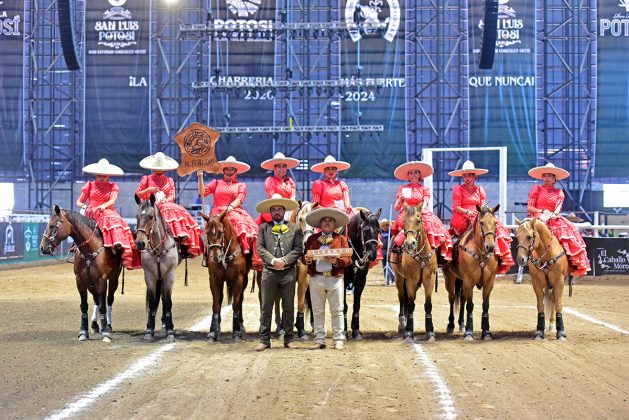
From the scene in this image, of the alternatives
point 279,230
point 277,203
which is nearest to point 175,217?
point 277,203

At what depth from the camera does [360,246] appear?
1148 cm

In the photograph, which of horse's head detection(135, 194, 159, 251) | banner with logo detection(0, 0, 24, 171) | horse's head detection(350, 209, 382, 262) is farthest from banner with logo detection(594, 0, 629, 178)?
horse's head detection(135, 194, 159, 251)

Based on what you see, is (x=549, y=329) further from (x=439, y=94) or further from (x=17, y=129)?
(x=17, y=129)

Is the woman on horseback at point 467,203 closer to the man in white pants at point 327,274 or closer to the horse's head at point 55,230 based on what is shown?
the man in white pants at point 327,274

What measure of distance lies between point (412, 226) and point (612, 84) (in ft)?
79.9

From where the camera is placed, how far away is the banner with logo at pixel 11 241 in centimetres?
2534

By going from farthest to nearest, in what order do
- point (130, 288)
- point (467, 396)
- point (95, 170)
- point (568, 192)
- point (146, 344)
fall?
point (568, 192)
point (130, 288)
point (95, 170)
point (146, 344)
point (467, 396)

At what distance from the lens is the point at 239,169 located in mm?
12414

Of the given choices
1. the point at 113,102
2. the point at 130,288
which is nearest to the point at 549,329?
the point at 130,288

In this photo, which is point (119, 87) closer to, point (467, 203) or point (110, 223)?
point (110, 223)

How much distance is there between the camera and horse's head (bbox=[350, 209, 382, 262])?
11.1 metres

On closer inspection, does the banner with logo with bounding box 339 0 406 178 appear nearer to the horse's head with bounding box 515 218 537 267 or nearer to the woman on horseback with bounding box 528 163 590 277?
the woman on horseback with bounding box 528 163 590 277

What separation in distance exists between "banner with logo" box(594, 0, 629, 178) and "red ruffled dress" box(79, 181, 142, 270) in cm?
2439

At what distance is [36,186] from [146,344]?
2352cm
